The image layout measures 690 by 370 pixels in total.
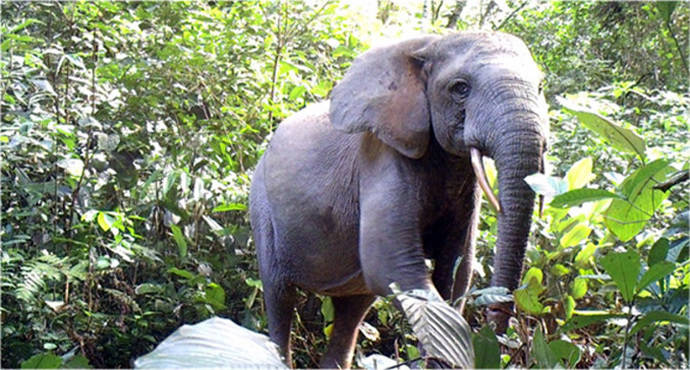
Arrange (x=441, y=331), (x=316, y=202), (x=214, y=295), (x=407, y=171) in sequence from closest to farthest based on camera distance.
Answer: (x=441, y=331)
(x=407, y=171)
(x=316, y=202)
(x=214, y=295)

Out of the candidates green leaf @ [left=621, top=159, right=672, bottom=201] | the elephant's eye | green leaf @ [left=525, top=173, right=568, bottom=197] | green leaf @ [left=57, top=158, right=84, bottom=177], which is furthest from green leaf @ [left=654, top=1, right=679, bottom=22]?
green leaf @ [left=57, top=158, right=84, bottom=177]

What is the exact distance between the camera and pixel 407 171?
2869 mm

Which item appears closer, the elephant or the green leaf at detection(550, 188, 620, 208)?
the green leaf at detection(550, 188, 620, 208)

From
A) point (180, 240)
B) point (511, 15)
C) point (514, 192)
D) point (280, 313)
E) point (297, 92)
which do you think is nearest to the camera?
point (514, 192)

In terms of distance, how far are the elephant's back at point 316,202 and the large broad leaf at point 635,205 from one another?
1.19 metres

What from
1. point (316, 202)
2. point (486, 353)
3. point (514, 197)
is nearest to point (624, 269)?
point (486, 353)

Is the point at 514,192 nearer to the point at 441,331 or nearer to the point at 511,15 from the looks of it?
the point at 441,331

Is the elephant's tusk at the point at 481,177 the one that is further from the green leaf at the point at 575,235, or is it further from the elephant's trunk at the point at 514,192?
the green leaf at the point at 575,235

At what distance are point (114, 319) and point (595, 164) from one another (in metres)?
2.75

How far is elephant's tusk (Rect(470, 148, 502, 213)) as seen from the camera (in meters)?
2.54

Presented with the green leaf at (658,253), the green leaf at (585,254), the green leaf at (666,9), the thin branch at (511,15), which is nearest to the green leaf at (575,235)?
the green leaf at (585,254)

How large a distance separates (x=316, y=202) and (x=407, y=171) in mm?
444

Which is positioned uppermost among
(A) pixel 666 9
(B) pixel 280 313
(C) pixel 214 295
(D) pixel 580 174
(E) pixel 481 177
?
(A) pixel 666 9

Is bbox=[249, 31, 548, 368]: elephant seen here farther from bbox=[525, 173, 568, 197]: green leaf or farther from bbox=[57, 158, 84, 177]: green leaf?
bbox=[57, 158, 84, 177]: green leaf
